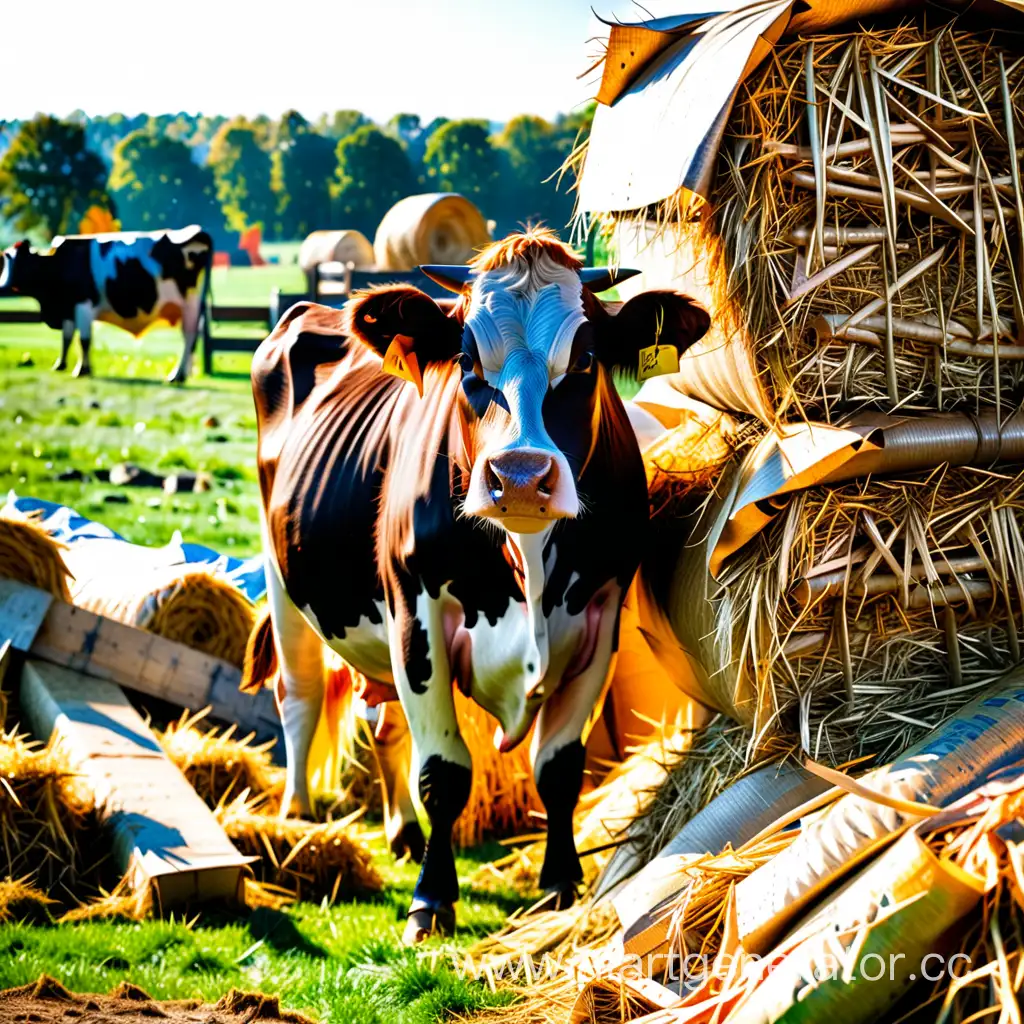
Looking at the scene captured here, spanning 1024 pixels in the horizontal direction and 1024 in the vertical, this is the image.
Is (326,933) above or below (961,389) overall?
below

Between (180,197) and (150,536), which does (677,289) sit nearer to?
(150,536)

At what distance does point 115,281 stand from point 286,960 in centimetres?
1123

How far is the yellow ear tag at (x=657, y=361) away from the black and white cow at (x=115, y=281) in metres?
11.0

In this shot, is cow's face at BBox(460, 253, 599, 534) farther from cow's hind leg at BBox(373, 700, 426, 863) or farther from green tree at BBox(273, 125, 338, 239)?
green tree at BBox(273, 125, 338, 239)

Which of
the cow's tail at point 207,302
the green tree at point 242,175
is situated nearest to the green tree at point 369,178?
the green tree at point 242,175

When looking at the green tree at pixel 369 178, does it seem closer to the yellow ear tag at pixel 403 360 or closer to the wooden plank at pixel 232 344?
the wooden plank at pixel 232 344

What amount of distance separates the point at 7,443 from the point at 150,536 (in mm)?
3235

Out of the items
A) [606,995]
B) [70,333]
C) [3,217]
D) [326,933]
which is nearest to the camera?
[606,995]

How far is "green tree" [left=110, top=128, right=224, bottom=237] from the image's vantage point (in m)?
16.2

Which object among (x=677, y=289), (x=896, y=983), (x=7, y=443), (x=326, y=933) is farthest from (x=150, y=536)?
(x=896, y=983)

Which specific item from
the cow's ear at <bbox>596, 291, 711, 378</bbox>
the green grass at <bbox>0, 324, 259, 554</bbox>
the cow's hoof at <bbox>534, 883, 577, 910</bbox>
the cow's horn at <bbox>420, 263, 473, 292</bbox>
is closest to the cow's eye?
the cow's ear at <bbox>596, 291, 711, 378</bbox>

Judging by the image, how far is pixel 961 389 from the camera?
3.22 meters

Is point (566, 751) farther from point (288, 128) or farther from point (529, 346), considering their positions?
point (288, 128)

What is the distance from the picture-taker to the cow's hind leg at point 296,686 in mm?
5102
